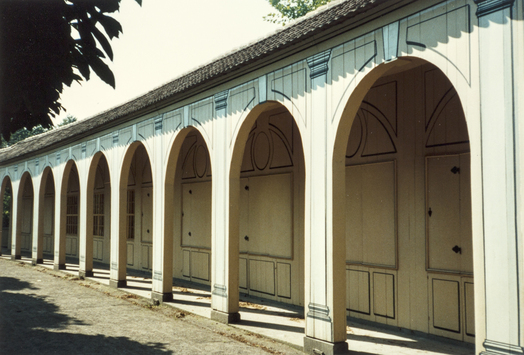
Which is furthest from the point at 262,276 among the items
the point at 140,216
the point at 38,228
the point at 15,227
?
the point at 15,227

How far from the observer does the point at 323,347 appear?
236 inches

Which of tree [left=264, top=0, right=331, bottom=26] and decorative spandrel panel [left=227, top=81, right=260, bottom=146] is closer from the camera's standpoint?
decorative spandrel panel [left=227, top=81, right=260, bottom=146]

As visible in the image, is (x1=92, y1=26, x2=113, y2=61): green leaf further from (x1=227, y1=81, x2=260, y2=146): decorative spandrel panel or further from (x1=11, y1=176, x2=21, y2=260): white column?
(x1=11, y1=176, x2=21, y2=260): white column

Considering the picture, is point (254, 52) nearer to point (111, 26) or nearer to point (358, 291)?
point (111, 26)

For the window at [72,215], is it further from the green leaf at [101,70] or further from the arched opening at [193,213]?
the green leaf at [101,70]

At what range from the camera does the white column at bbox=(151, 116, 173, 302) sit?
9.95 metres

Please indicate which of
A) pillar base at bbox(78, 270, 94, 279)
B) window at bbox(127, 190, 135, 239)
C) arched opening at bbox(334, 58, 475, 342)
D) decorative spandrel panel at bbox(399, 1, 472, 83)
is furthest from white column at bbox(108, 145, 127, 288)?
decorative spandrel panel at bbox(399, 1, 472, 83)

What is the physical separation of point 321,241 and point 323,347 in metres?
1.26

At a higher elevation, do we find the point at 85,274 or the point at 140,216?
the point at 140,216

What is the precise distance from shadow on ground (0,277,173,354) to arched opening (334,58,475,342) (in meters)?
3.27

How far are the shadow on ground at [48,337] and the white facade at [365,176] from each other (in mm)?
1873

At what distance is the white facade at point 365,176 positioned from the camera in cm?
436

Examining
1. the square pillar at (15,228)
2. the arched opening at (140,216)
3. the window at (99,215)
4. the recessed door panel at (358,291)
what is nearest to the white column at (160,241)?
the recessed door panel at (358,291)

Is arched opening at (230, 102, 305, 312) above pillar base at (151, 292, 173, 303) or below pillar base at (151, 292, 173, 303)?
above
